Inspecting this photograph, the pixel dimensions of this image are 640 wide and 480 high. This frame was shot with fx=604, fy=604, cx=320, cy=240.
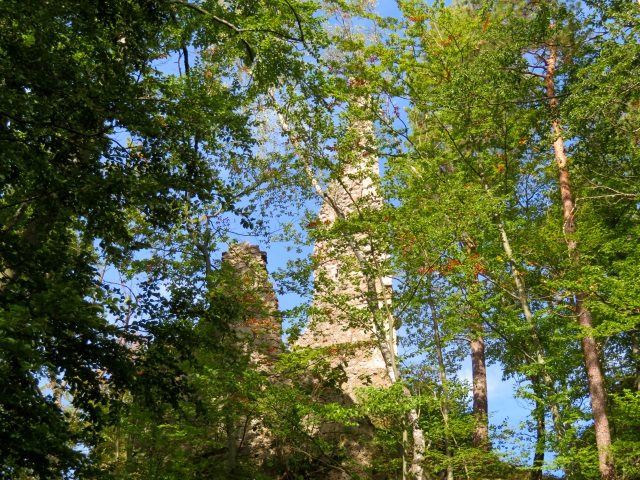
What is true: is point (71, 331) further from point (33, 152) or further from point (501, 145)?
point (501, 145)

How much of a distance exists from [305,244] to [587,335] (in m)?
5.97

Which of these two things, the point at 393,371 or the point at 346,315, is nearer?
the point at 393,371

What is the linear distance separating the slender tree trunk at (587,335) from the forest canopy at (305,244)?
49mm

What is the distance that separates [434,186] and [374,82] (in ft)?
9.84

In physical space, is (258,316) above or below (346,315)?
above

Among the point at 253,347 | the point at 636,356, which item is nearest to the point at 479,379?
the point at 636,356

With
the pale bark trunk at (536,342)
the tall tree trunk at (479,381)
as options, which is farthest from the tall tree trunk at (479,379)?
the pale bark trunk at (536,342)

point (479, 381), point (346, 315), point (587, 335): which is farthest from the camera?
point (479, 381)

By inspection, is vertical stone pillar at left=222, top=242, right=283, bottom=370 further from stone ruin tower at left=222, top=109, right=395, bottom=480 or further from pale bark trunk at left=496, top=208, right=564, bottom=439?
pale bark trunk at left=496, top=208, right=564, bottom=439

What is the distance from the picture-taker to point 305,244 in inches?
529

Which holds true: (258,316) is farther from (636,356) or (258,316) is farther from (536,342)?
(636,356)

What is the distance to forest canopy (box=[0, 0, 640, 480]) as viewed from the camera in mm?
6801

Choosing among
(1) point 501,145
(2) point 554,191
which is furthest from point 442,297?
(2) point 554,191

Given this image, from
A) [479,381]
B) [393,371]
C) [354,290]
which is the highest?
[354,290]
